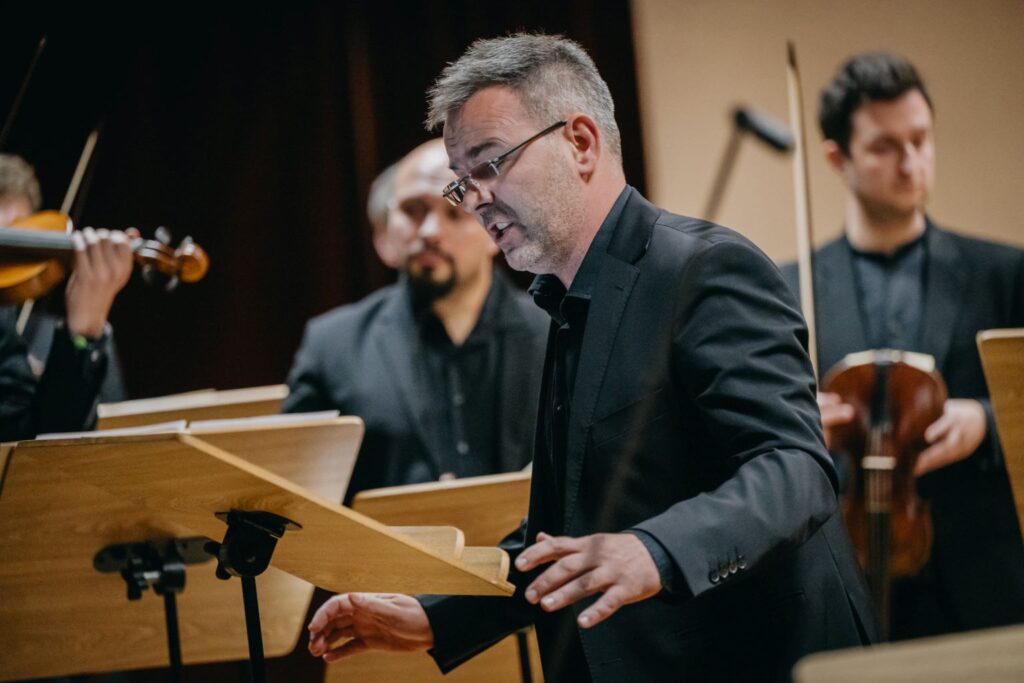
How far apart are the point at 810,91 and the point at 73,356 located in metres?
2.38

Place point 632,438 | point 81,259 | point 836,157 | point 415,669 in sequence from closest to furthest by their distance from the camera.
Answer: point 632,438, point 415,669, point 81,259, point 836,157

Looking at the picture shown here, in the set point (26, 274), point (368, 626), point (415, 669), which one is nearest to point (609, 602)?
point (368, 626)

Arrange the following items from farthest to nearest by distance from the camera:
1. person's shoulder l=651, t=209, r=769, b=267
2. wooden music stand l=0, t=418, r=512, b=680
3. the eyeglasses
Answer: the eyeglasses → person's shoulder l=651, t=209, r=769, b=267 → wooden music stand l=0, t=418, r=512, b=680

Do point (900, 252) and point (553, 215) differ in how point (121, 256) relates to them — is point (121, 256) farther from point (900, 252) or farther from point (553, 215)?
point (900, 252)

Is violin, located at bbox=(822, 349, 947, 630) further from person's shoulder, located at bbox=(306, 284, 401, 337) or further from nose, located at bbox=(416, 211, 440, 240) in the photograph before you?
person's shoulder, located at bbox=(306, 284, 401, 337)

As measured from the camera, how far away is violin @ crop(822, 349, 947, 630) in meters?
2.54

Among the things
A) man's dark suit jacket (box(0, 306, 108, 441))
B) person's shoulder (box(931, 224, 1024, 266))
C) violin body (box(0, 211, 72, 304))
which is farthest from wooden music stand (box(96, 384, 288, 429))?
person's shoulder (box(931, 224, 1024, 266))

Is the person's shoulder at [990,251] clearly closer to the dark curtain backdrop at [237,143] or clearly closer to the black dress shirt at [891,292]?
the black dress shirt at [891,292]

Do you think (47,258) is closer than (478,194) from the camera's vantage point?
No

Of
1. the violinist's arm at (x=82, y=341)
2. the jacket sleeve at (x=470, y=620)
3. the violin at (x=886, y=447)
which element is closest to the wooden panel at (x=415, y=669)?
the jacket sleeve at (x=470, y=620)

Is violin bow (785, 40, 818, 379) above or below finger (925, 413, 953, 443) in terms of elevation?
above

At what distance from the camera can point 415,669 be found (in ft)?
7.13

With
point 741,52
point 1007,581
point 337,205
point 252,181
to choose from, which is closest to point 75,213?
point 252,181

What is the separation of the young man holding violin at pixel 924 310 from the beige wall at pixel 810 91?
0.67m
